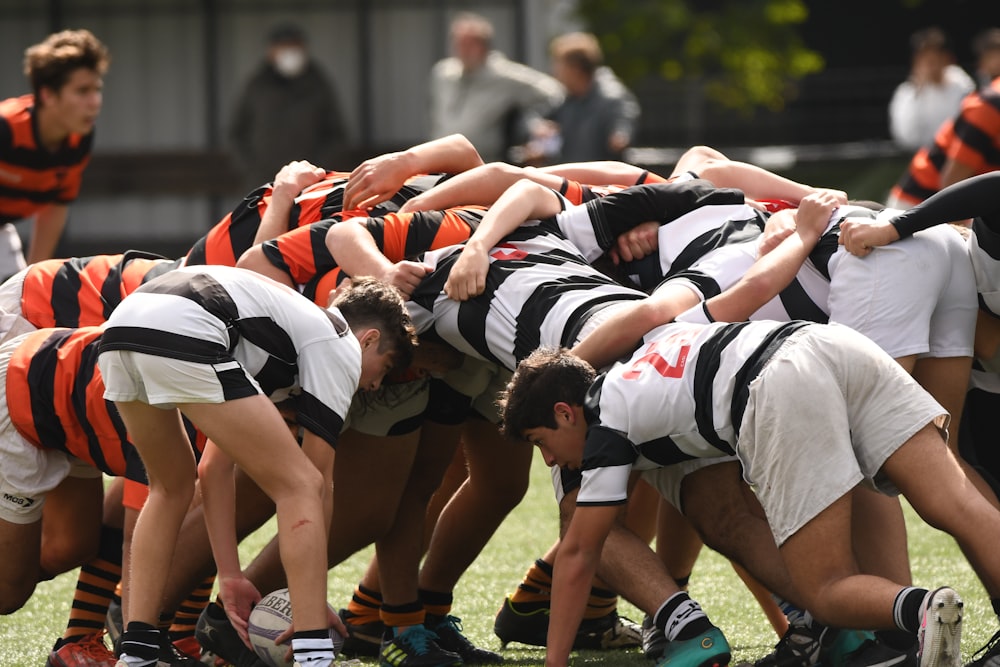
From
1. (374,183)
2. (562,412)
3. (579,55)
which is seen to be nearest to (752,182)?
(374,183)

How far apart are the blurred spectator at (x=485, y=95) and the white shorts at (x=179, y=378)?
6847 millimetres

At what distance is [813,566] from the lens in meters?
3.44

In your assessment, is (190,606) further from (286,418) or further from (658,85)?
(658,85)

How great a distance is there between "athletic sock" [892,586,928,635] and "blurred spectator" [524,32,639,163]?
6.42 meters

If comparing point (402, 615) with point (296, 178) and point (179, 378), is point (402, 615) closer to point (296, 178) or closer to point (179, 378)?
point (179, 378)

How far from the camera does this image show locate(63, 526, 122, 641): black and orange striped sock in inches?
164

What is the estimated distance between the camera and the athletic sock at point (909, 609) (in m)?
3.22

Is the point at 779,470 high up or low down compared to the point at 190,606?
up

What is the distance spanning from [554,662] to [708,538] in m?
0.57

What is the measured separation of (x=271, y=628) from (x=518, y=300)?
1.05 metres

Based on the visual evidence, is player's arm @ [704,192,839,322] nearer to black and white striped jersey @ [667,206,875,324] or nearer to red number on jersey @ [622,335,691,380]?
black and white striped jersey @ [667,206,875,324]

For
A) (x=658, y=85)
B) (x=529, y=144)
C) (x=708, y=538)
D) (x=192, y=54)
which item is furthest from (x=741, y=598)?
(x=658, y=85)

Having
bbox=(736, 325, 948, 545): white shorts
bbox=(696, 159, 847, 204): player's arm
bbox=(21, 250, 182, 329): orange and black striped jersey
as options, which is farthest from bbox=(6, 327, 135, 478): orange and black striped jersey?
bbox=(696, 159, 847, 204): player's arm

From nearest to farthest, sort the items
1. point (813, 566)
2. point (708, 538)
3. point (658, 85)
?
point (813, 566) < point (708, 538) < point (658, 85)
